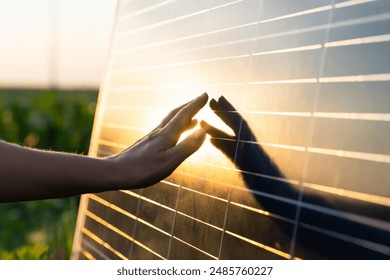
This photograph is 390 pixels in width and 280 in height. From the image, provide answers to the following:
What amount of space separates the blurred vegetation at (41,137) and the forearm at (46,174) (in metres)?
Answer: 4.04

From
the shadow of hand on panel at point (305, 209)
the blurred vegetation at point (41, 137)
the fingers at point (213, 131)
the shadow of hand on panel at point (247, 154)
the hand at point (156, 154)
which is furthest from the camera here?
the blurred vegetation at point (41, 137)

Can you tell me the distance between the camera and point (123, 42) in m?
2.57

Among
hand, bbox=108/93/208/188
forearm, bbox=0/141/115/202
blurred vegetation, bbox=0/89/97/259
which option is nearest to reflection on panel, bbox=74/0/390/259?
Result: hand, bbox=108/93/208/188

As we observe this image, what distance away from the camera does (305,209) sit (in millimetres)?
1334

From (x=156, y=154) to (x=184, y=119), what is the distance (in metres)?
0.14

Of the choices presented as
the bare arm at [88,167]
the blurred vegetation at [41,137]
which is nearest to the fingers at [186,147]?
the bare arm at [88,167]

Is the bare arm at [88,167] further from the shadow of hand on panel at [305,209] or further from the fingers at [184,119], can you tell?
the shadow of hand on panel at [305,209]

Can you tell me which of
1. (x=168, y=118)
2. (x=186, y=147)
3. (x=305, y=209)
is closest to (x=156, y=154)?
(x=186, y=147)

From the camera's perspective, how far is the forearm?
4.75 feet

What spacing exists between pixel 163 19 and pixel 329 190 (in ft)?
3.64

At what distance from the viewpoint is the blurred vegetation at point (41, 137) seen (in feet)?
19.2

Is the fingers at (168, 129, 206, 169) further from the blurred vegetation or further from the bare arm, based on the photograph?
the blurred vegetation

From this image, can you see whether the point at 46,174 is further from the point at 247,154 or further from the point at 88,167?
the point at 247,154
